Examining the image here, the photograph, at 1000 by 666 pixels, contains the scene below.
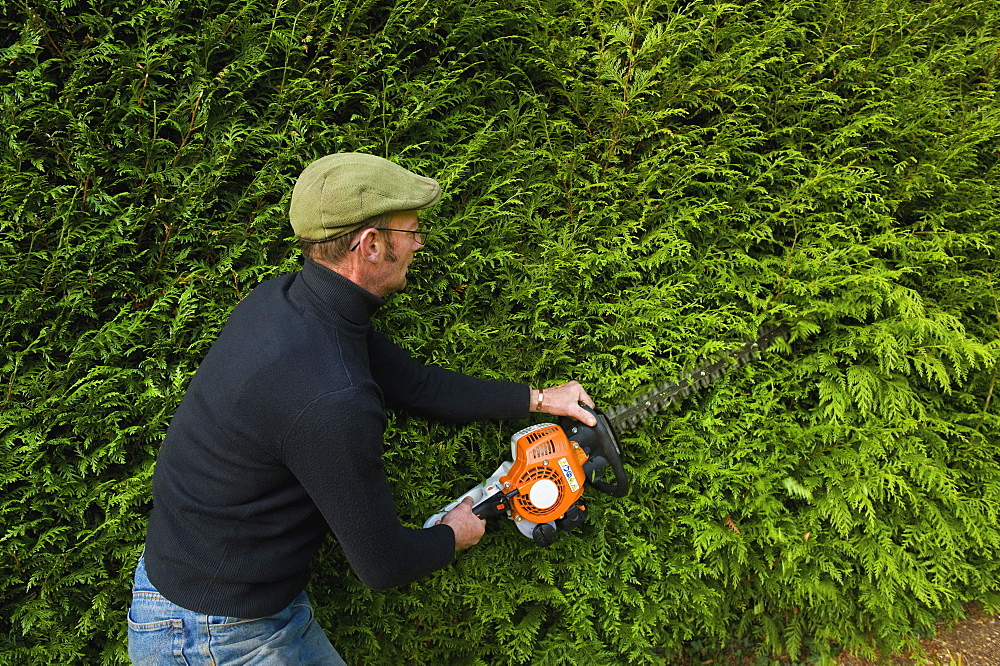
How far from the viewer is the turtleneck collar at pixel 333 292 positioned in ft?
5.70

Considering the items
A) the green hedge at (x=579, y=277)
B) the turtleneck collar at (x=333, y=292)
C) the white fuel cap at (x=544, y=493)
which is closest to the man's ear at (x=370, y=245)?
the turtleneck collar at (x=333, y=292)

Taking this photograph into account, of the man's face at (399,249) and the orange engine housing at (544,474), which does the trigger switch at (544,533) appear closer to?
the orange engine housing at (544,474)

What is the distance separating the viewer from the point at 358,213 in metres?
1.75

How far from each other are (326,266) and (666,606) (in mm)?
2351

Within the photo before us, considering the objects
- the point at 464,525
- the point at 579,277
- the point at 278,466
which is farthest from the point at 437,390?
the point at 579,277

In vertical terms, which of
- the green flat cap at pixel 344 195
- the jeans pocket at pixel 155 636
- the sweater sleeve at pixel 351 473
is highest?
the green flat cap at pixel 344 195

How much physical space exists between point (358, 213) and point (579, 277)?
1.35 metres

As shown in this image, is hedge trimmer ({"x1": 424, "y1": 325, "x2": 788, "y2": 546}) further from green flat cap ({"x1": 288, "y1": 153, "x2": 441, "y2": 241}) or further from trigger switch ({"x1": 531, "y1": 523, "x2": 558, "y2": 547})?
green flat cap ({"x1": 288, "y1": 153, "x2": 441, "y2": 241})

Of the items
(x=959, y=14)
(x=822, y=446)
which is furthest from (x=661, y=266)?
(x=959, y=14)

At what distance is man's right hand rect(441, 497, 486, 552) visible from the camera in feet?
6.85

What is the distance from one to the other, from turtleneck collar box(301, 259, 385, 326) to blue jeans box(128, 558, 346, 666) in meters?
0.94

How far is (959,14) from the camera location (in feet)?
10.9

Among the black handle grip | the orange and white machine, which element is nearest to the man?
the orange and white machine

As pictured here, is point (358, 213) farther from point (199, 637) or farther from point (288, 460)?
point (199, 637)
